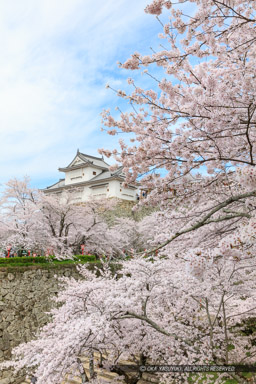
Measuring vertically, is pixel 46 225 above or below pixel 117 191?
below

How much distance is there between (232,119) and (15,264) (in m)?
7.59

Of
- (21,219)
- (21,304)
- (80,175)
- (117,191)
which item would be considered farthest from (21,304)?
(80,175)

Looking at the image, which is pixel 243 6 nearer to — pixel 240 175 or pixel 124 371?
pixel 240 175

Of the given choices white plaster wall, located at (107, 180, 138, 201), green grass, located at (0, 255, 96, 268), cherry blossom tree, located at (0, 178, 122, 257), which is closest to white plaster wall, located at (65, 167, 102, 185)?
white plaster wall, located at (107, 180, 138, 201)

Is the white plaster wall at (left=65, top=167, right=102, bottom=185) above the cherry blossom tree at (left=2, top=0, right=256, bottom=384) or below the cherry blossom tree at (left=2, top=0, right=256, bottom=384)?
above

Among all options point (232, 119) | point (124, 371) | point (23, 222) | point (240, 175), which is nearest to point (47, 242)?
point (23, 222)

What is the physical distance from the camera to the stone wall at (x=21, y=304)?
7.74m

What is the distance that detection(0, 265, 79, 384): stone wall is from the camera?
25.4ft

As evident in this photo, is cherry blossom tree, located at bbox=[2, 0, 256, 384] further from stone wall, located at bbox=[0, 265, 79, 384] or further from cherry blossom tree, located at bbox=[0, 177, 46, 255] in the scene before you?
cherry blossom tree, located at bbox=[0, 177, 46, 255]

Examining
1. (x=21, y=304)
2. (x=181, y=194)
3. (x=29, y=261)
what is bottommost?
(x=21, y=304)

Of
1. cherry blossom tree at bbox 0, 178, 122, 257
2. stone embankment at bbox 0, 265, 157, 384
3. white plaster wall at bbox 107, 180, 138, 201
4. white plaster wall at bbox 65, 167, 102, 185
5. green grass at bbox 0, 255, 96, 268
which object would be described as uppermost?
white plaster wall at bbox 65, 167, 102, 185

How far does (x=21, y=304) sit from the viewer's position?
27.3 feet

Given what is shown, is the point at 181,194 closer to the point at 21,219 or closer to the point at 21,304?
the point at 21,304

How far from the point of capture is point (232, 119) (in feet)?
12.0
